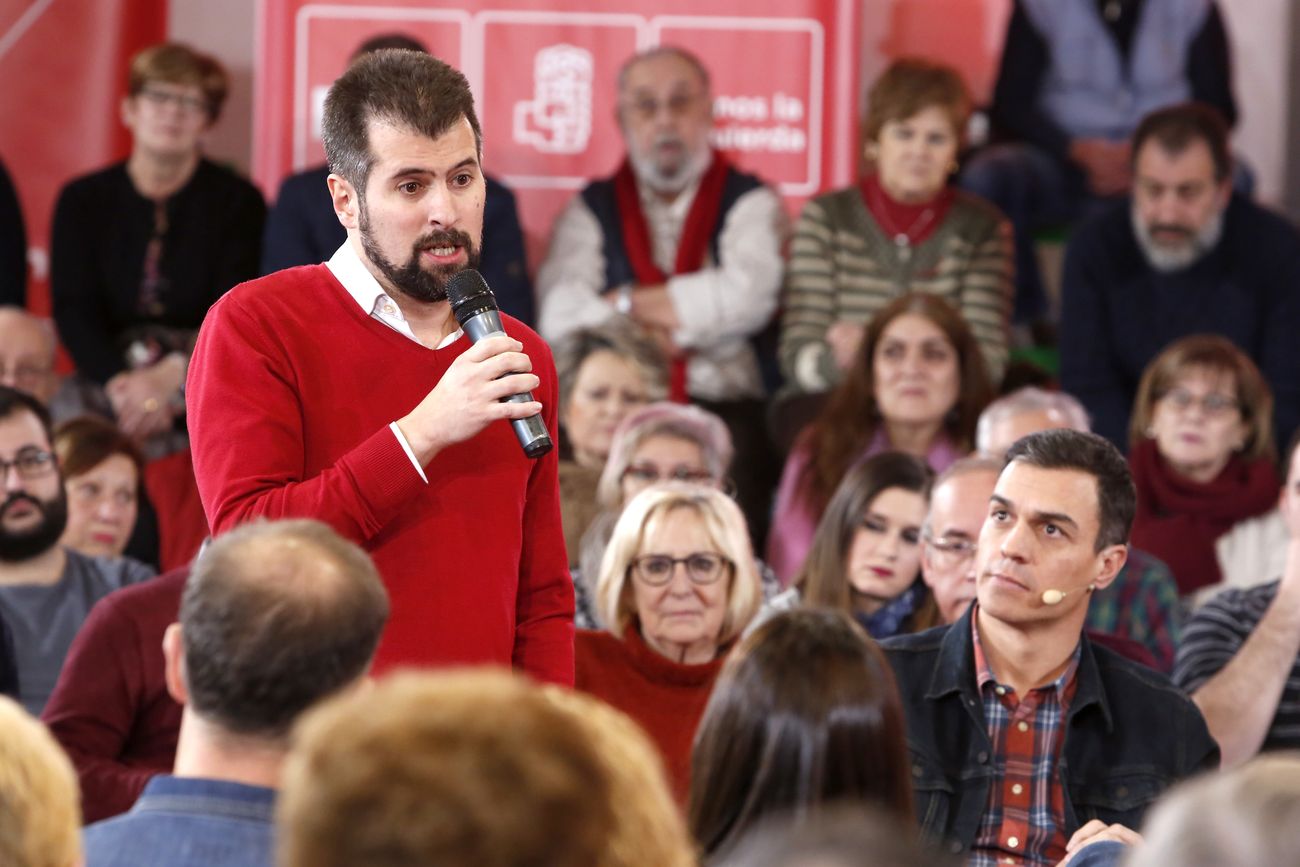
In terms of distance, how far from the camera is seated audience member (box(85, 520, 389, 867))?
161 centimetres

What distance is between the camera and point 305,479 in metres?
2.21

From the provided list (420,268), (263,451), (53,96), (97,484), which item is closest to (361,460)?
(263,451)

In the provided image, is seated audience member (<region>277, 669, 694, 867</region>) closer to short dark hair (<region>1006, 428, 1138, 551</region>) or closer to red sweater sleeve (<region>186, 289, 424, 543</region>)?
red sweater sleeve (<region>186, 289, 424, 543</region>)

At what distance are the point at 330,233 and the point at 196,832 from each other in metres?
3.63

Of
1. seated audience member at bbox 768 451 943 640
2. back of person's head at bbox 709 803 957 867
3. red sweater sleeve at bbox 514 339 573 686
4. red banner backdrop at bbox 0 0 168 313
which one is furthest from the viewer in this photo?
red banner backdrop at bbox 0 0 168 313

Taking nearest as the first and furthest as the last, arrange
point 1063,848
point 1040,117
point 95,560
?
point 1063,848
point 95,560
point 1040,117

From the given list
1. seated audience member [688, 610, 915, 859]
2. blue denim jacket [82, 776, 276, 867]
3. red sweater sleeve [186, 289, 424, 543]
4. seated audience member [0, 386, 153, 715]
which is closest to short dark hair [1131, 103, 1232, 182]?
seated audience member [0, 386, 153, 715]

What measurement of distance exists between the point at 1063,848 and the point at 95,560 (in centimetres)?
227

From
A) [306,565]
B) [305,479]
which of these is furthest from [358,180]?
[306,565]

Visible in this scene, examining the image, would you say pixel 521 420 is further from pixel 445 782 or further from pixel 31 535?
pixel 31 535

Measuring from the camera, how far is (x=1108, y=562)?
298 centimetres

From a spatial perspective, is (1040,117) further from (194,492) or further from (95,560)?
(95,560)

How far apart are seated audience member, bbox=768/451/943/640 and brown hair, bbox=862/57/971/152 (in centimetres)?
141

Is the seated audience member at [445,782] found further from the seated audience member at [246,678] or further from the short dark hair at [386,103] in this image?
the short dark hair at [386,103]
